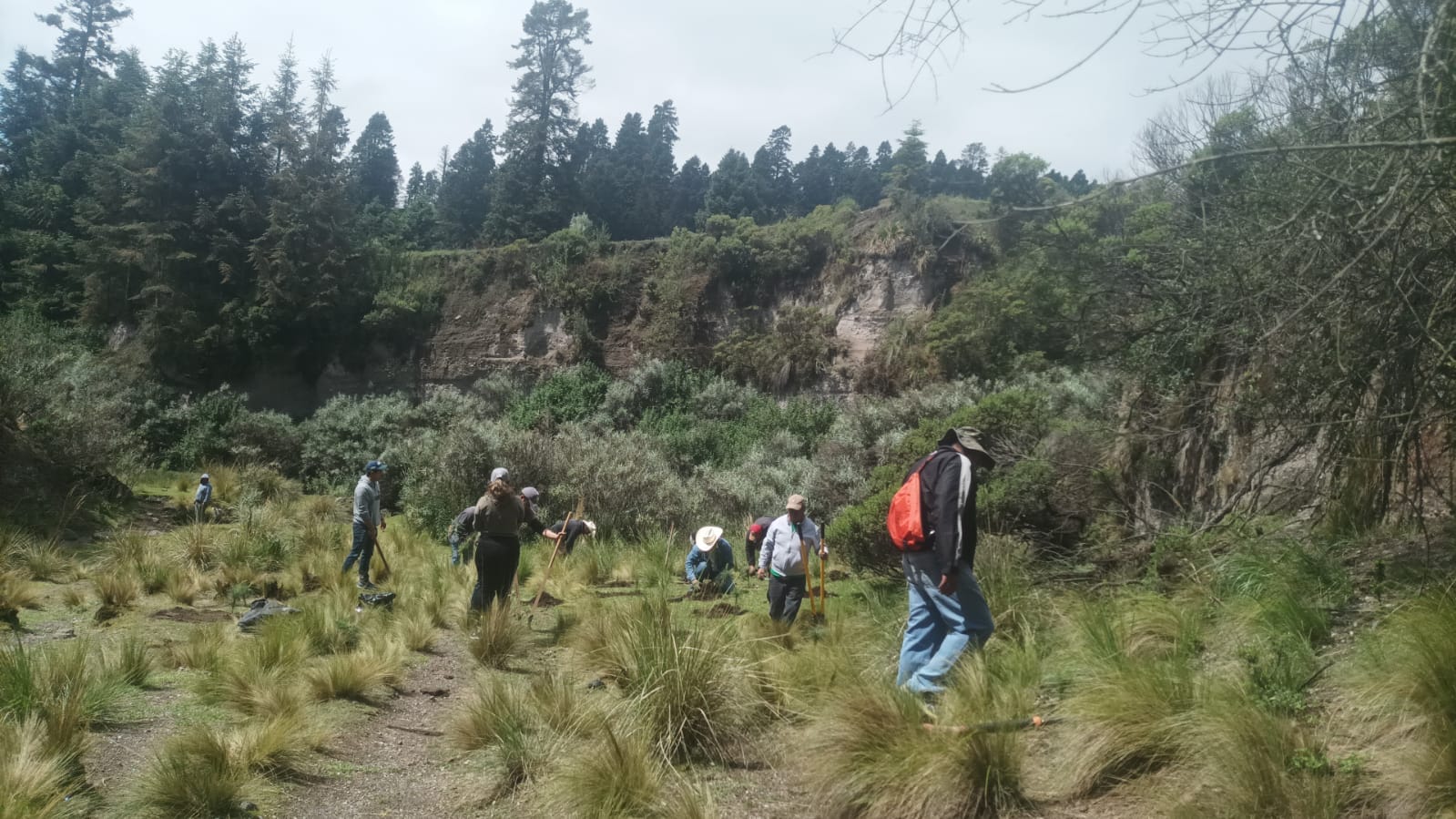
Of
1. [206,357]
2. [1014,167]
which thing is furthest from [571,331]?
[1014,167]

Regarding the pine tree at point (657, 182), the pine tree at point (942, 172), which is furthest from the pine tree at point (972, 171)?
the pine tree at point (657, 182)

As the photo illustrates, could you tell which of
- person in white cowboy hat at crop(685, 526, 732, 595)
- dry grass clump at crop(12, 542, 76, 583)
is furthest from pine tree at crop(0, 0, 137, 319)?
person in white cowboy hat at crop(685, 526, 732, 595)

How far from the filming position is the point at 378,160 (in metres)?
57.4

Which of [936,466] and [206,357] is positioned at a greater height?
[206,357]

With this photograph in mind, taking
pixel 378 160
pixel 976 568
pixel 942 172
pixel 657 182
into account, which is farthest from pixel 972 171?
pixel 976 568

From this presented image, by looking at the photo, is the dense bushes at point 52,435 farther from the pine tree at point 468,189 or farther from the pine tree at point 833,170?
the pine tree at point 833,170

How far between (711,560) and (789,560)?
2520 mm

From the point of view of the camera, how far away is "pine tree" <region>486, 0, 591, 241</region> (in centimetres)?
4228

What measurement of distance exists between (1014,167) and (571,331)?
19.2 m

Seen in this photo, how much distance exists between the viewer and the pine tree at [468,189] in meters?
49.1

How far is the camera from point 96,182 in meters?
33.8

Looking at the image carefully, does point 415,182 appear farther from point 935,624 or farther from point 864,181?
point 935,624

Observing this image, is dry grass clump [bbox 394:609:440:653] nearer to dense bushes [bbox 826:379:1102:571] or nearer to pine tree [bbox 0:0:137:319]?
dense bushes [bbox 826:379:1102:571]

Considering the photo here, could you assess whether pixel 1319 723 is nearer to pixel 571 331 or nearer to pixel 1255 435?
pixel 1255 435
